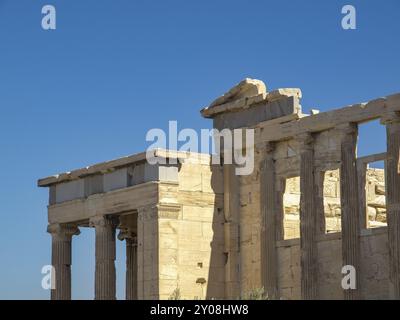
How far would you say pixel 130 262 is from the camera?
122 ft

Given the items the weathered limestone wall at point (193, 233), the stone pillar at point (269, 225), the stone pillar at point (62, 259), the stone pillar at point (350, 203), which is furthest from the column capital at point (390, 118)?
the stone pillar at point (62, 259)

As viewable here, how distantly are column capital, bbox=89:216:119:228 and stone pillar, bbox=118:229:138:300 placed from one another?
2.69m

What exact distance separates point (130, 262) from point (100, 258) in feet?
11.4

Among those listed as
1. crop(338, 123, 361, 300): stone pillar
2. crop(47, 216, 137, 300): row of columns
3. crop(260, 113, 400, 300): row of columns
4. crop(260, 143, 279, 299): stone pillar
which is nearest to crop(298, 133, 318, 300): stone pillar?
crop(260, 113, 400, 300): row of columns

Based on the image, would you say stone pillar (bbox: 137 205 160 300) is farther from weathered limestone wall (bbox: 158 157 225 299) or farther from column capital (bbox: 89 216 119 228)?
column capital (bbox: 89 216 119 228)

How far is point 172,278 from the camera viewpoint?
31.5 meters

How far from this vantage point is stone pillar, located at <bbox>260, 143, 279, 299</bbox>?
102ft

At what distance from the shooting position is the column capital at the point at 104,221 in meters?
33.7

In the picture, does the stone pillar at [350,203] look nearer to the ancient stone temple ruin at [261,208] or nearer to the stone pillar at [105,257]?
the ancient stone temple ruin at [261,208]
